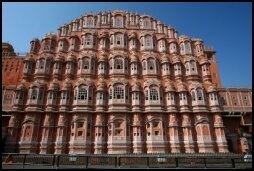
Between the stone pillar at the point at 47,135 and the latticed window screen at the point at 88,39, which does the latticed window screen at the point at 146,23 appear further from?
the stone pillar at the point at 47,135

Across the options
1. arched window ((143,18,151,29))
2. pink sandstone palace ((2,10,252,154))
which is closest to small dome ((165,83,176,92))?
pink sandstone palace ((2,10,252,154))

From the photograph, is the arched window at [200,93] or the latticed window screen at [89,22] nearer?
the arched window at [200,93]

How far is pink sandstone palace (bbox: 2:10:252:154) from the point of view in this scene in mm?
25672

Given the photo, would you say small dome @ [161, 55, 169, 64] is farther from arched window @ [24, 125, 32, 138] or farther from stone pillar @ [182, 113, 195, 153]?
arched window @ [24, 125, 32, 138]

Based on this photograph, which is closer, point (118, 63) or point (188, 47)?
point (118, 63)

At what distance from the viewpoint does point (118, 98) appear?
27.8 metres

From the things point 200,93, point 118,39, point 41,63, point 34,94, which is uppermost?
point 118,39

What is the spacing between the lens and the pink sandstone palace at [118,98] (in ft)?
84.2

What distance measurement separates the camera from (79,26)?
35.1m

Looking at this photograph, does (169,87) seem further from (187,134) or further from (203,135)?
(203,135)

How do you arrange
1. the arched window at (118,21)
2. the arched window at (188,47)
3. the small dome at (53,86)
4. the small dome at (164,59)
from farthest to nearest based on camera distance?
1. the arched window at (118,21)
2. the arched window at (188,47)
3. the small dome at (164,59)
4. the small dome at (53,86)

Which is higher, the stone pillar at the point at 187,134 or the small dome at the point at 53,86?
the small dome at the point at 53,86

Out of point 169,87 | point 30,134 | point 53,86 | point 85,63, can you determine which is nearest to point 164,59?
point 169,87

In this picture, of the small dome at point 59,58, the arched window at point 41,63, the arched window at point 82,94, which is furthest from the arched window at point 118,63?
the arched window at point 41,63
